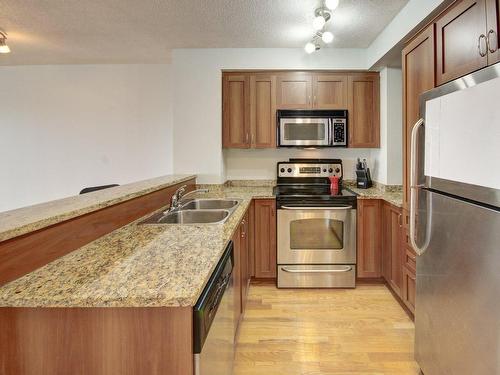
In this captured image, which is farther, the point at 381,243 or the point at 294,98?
the point at 294,98

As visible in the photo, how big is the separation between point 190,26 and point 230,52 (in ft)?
2.06

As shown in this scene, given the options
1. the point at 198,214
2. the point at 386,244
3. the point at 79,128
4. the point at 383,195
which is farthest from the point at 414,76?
the point at 79,128

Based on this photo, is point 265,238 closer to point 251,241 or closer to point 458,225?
point 251,241

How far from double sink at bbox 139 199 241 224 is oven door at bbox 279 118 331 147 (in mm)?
1068

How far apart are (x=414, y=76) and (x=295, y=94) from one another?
4.59 feet

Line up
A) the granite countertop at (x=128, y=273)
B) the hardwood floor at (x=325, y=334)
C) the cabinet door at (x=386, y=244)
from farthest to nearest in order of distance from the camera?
the cabinet door at (x=386, y=244), the hardwood floor at (x=325, y=334), the granite countertop at (x=128, y=273)

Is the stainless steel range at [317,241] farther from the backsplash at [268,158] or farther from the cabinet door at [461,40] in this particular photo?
the cabinet door at [461,40]

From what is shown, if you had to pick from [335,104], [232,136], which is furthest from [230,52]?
[335,104]

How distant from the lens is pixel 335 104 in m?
3.51

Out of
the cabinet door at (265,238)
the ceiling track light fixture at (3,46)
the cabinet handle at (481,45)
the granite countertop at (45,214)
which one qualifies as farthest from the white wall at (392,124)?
the ceiling track light fixture at (3,46)

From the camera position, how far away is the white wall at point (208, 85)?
3430mm

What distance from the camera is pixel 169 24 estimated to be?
9.36ft

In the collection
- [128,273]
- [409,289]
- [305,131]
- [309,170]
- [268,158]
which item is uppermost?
[305,131]

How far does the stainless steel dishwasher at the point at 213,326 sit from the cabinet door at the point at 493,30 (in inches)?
56.6
